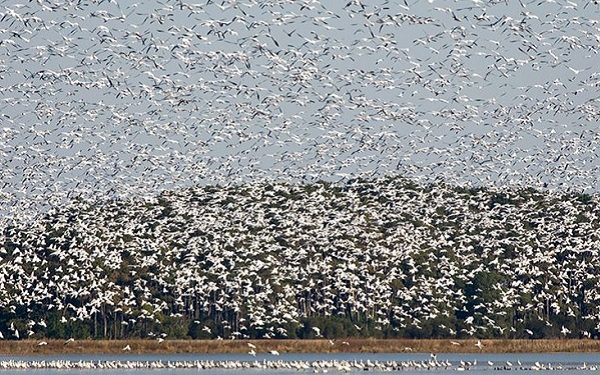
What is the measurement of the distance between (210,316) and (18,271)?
1224 centimetres

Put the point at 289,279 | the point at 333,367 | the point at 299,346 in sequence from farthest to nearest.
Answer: the point at 289,279, the point at 299,346, the point at 333,367

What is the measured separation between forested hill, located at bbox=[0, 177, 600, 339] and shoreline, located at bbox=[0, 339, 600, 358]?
1.37 metres

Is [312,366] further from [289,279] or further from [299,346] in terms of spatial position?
[289,279]

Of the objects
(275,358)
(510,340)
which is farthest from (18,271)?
(510,340)

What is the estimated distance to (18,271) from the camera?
89.4 meters

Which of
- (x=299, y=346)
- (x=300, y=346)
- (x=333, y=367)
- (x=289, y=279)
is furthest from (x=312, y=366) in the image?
(x=289, y=279)

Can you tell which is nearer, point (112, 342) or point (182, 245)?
point (112, 342)

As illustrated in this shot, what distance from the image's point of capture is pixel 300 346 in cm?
8731

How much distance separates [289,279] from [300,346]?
10410 millimetres

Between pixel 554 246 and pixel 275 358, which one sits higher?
pixel 554 246

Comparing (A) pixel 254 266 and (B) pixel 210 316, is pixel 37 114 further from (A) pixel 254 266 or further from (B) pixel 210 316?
(B) pixel 210 316

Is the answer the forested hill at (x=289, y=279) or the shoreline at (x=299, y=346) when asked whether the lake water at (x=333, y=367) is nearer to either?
the shoreline at (x=299, y=346)

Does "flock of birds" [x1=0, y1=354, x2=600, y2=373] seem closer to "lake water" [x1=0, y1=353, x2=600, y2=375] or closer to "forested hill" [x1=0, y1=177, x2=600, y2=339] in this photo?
"lake water" [x1=0, y1=353, x2=600, y2=375]

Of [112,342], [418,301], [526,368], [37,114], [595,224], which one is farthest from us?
[595,224]
